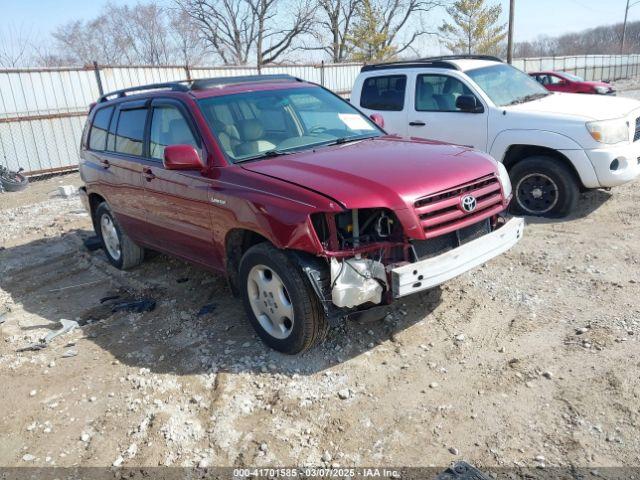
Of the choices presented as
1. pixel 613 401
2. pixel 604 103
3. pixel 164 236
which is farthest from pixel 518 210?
pixel 164 236

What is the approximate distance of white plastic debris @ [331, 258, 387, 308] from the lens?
3301mm

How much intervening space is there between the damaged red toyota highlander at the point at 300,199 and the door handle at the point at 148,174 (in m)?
0.02

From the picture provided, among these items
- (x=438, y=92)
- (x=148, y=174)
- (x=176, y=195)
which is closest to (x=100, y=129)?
(x=148, y=174)

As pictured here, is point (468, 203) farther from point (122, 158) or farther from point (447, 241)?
point (122, 158)

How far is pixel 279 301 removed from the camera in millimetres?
3750

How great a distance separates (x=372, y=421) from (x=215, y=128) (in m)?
2.53

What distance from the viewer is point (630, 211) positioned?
21.1ft

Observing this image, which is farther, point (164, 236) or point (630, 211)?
point (630, 211)

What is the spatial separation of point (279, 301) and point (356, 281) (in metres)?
0.68

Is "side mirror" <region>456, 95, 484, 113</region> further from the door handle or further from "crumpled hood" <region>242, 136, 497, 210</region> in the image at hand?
the door handle

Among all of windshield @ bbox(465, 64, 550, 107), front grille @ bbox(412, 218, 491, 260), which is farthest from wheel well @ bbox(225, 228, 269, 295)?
windshield @ bbox(465, 64, 550, 107)

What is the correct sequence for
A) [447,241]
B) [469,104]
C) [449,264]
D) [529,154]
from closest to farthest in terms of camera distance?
[449,264] < [447,241] < [529,154] < [469,104]

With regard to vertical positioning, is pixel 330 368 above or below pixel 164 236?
below

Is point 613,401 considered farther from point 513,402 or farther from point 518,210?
point 518,210
